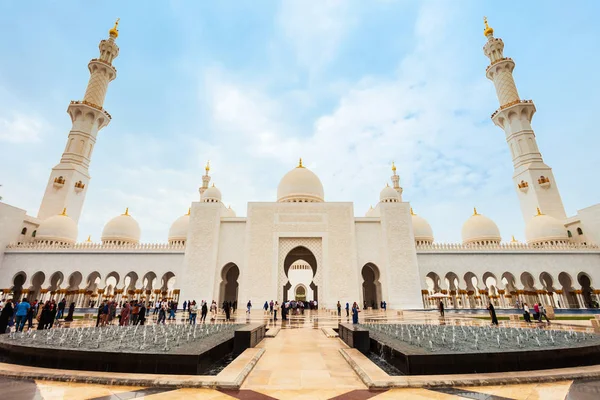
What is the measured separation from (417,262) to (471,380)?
16.4m

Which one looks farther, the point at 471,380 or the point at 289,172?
the point at 289,172

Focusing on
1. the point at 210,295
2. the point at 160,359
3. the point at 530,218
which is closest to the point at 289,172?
the point at 210,295

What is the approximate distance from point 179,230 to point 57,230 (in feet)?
24.8

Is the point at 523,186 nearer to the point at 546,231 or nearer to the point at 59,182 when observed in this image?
the point at 546,231

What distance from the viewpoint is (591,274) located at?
59.8 ft

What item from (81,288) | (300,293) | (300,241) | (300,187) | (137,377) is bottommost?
(137,377)

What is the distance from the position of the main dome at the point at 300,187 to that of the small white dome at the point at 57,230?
47.2ft

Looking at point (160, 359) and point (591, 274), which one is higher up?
point (591, 274)

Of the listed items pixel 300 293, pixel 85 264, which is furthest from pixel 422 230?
pixel 85 264

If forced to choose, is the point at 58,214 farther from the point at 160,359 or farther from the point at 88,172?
the point at 160,359

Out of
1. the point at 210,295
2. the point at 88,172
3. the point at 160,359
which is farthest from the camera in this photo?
the point at 88,172

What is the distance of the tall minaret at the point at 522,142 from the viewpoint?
21266 millimetres

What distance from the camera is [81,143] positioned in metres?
21.9

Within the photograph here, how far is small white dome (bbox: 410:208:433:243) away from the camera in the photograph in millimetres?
23156
